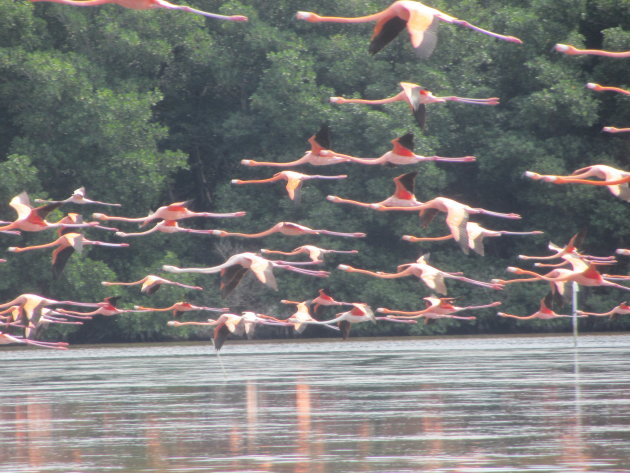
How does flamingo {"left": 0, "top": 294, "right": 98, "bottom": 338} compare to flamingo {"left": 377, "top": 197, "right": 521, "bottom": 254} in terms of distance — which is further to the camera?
flamingo {"left": 0, "top": 294, "right": 98, "bottom": 338}

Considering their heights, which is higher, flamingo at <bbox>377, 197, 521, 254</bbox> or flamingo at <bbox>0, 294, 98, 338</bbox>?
flamingo at <bbox>377, 197, 521, 254</bbox>

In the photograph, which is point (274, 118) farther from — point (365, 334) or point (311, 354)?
point (311, 354)

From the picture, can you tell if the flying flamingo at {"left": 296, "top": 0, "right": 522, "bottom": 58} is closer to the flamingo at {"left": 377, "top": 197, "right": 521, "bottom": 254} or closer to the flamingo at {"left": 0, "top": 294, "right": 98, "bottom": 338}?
the flamingo at {"left": 377, "top": 197, "right": 521, "bottom": 254}

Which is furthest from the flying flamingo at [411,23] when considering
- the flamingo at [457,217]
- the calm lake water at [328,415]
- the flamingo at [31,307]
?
the flamingo at [31,307]

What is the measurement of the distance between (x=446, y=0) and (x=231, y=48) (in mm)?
7685

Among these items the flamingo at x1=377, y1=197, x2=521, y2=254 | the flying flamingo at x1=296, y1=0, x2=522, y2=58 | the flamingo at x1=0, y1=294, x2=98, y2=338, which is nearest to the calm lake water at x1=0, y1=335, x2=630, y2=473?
the flamingo at x1=0, y1=294, x2=98, y2=338

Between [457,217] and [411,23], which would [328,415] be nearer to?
[457,217]

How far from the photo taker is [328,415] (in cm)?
1981

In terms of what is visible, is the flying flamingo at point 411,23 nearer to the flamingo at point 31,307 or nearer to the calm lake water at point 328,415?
the calm lake water at point 328,415

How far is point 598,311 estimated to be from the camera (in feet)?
152

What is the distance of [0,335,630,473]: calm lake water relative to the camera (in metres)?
15.0

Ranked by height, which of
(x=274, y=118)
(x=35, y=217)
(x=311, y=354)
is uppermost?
(x=274, y=118)

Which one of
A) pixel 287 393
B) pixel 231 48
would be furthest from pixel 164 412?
pixel 231 48

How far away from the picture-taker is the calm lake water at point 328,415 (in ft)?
49.3
